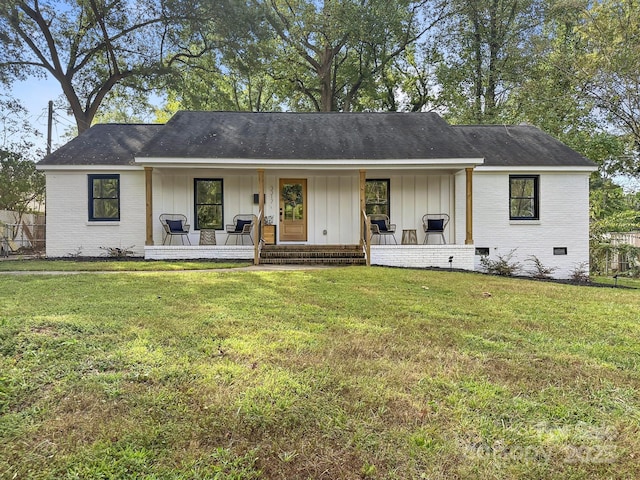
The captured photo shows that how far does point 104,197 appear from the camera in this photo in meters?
11.6

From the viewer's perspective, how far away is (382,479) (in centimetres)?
176

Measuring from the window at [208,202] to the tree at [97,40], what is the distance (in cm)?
1111

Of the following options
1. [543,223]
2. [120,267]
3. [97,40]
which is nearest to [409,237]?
[543,223]

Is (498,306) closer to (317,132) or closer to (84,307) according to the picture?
(84,307)

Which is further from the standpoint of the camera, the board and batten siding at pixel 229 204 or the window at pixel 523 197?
the window at pixel 523 197

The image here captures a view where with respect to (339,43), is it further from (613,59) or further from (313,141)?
(613,59)

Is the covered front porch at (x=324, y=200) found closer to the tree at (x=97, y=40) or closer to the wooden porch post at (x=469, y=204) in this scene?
A: the wooden porch post at (x=469, y=204)

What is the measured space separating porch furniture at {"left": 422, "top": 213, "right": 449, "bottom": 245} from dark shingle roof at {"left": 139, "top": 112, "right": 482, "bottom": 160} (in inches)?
80.9

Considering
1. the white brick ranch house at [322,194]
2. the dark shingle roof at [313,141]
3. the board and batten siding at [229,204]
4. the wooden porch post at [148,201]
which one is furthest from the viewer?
the board and batten siding at [229,204]

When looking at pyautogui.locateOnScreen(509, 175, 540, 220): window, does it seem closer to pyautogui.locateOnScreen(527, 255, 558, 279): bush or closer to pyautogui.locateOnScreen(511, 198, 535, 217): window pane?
pyautogui.locateOnScreen(511, 198, 535, 217): window pane

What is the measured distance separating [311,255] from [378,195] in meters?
3.44

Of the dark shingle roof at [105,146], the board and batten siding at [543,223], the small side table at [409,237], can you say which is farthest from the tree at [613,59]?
the dark shingle roof at [105,146]

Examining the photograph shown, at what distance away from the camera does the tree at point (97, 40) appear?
18016 mm

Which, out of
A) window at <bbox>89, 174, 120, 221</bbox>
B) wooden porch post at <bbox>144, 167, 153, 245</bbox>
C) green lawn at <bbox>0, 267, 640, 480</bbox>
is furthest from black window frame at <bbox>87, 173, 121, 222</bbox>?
green lawn at <bbox>0, 267, 640, 480</bbox>
